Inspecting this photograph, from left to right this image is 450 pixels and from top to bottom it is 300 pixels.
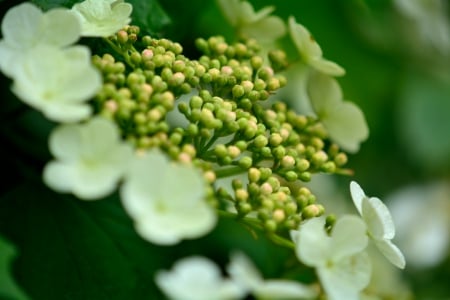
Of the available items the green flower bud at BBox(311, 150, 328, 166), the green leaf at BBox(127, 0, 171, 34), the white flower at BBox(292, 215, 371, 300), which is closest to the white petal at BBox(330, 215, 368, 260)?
the white flower at BBox(292, 215, 371, 300)

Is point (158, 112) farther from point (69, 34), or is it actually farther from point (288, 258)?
point (288, 258)

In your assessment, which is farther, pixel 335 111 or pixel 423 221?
pixel 423 221

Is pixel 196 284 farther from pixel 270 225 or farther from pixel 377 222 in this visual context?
pixel 377 222

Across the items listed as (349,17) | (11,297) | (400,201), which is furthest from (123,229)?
(400,201)

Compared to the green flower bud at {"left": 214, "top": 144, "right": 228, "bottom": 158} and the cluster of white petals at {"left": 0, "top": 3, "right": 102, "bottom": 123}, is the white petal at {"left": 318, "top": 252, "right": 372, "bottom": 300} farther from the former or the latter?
the cluster of white petals at {"left": 0, "top": 3, "right": 102, "bottom": 123}

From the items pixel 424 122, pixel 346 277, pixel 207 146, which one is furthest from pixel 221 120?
pixel 424 122
